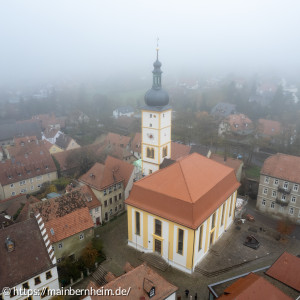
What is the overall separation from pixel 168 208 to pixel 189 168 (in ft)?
15.3

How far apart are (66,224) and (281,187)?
82.4 ft

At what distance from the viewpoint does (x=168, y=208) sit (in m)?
24.4

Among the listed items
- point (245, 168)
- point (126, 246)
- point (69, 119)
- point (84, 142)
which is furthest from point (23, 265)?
point (69, 119)

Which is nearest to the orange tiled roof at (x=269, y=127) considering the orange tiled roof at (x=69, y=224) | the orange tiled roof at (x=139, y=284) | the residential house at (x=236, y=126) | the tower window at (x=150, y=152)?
the residential house at (x=236, y=126)

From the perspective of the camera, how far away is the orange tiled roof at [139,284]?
1750 centimetres

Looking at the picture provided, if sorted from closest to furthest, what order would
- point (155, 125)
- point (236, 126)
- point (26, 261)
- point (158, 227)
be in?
point (26, 261) → point (158, 227) → point (155, 125) → point (236, 126)

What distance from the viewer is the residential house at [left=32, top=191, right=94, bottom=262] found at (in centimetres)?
2533

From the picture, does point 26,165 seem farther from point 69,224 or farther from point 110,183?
point 69,224

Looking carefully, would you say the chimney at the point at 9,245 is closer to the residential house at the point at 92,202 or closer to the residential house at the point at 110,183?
the residential house at the point at 92,202

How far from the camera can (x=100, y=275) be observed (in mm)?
24781

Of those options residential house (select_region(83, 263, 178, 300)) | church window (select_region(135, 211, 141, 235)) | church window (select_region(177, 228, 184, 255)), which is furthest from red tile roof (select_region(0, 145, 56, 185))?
residential house (select_region(83, 263, 178, 300))

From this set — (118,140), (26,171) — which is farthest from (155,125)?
(118,140)

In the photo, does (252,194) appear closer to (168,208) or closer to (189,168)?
(189,168)

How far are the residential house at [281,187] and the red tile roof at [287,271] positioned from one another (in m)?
14.3
